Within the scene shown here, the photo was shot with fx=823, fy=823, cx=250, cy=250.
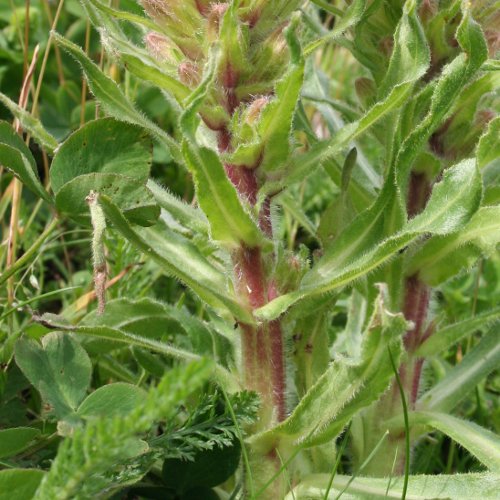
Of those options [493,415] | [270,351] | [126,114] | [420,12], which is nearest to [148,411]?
[270,351]

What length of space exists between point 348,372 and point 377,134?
659mm

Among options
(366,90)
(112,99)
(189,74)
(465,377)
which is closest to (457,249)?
(465,377)

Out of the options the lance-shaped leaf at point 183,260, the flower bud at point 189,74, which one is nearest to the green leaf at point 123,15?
the flower bud at point 189,74

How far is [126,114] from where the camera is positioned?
5.54ft

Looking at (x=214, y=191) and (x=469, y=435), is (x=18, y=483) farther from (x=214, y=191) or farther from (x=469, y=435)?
(x=469, y=435)

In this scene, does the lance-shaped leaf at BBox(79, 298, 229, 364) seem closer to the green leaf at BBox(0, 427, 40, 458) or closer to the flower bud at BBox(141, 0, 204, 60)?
the green leaf at BBox(0, 427, 40, 458)

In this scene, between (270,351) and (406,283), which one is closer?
(270,351)

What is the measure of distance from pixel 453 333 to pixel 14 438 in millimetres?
956

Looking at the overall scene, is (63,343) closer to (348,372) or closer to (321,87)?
(348,372)

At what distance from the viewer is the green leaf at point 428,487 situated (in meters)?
1.50

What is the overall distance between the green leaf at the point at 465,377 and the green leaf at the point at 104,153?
32.9 inches

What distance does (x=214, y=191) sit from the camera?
58.1 inches

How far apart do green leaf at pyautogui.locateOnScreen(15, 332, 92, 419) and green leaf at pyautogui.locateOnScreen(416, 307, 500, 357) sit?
2.50 feet

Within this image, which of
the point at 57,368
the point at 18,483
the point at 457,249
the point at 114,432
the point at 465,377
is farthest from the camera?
the point at 465,377
